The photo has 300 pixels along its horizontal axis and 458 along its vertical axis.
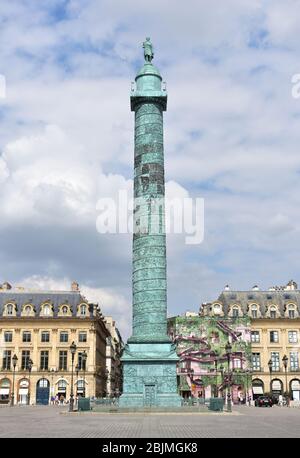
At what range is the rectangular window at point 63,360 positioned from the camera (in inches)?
2594

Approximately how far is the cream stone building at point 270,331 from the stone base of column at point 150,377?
33.9 meters

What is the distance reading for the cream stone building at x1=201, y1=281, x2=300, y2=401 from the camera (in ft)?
227

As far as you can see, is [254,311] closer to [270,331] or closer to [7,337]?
[270,331]

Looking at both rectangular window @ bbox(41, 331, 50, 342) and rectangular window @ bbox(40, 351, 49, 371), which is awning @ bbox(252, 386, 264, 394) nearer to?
rectangular window @ bbox(40, 351, 49, 371)

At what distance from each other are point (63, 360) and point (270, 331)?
80.1ft

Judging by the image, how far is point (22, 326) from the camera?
6781cm

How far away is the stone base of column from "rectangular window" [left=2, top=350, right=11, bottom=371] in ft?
107

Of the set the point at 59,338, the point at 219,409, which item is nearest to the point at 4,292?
the point at 59,338

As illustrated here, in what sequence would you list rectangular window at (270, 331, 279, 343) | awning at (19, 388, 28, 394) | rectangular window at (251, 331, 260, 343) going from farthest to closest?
rectangular window at (270, 331, 279, 343) → rectangular window at (251, 331, 260, 343) → awning at (19, 388, 28, 394)

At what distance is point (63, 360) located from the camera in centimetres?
6638

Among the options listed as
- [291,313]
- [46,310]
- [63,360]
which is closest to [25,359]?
[63,360]

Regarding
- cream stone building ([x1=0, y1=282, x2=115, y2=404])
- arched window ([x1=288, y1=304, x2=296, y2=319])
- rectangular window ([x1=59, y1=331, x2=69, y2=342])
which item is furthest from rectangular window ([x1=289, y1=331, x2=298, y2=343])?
rectangular window ([x1=59, y1=331, x2=69, y2=342])
